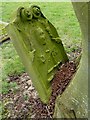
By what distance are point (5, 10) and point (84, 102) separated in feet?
14.1

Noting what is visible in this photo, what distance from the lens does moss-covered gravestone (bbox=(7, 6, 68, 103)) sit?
2.22m

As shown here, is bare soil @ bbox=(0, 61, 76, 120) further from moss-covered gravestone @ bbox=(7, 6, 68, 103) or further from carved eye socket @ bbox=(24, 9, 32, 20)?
carved eye socket @ bbox=(24, 9, 32, 20)

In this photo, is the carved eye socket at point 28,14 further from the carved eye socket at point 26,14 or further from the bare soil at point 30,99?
the bare soil at point 30,99

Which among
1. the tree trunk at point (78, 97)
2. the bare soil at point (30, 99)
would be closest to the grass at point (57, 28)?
the bare soil at point (30, 99)

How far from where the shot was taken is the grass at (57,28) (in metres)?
3.38

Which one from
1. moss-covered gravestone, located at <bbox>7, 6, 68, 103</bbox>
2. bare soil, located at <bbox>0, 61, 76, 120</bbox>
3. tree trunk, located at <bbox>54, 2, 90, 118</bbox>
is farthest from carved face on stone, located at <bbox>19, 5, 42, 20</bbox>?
tree trunk, located at <bbox>54, 2, 90, 118</bbox>

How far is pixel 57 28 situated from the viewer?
4.40m

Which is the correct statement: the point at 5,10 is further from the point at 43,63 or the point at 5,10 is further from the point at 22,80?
the point at 43,63

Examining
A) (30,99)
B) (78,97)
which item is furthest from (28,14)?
(78,97)

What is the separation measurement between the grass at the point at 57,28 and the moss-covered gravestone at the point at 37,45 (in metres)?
0.13

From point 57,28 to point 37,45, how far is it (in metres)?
2.08

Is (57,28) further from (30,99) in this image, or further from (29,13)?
(29,13)

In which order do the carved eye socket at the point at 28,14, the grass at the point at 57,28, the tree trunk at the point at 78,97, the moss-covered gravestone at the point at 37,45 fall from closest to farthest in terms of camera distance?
1. the tree trunk at the point at 78,97
2. the moss-covered gravestone at the point at 37,45
3. the carved eye socket at the point at 28,14
4. the grass at the point at 57,28

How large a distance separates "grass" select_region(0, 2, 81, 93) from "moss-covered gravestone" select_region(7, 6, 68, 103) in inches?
Result: 5.3
